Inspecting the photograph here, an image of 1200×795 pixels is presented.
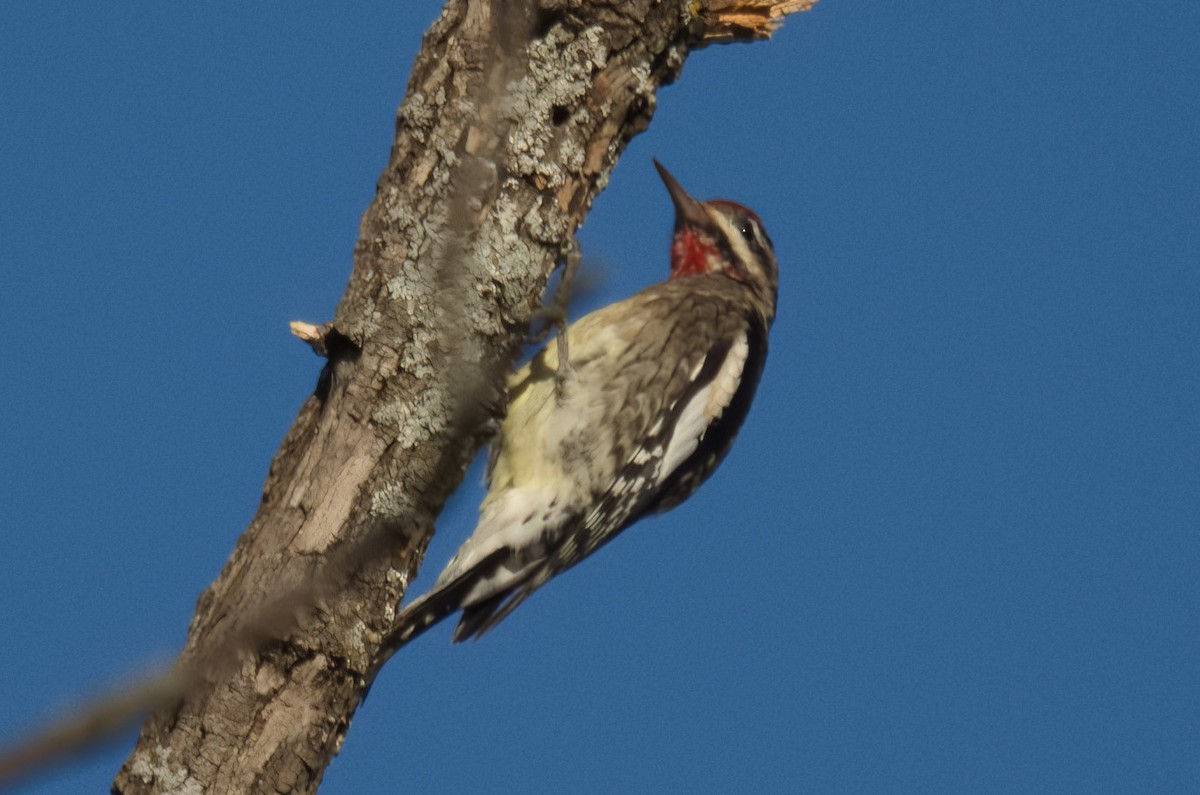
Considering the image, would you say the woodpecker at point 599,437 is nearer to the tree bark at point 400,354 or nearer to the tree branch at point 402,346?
the tree bark at point 400,354

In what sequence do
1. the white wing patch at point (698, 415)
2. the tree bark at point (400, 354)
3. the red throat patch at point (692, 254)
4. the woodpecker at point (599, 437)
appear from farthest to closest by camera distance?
the red throat patch at point (692, 254) < the white wing patch at point (698, 415) < the woodpecker at point (599, 437) < the tree bark at point (400, 354)

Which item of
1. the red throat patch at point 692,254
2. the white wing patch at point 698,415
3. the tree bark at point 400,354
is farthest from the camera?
the red throat patch at point 692,254

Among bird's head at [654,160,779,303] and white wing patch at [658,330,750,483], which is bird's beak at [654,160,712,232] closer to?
bird's head at [654,160,779,303]

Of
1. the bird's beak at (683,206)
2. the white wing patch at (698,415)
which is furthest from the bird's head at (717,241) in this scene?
the white wing patch at (698,415)

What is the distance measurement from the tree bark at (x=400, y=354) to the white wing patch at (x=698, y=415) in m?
0.93

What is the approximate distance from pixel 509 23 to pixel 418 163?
2260mm

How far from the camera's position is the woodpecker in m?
4.41

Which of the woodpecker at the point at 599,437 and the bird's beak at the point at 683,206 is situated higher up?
the bird's beak at the point at 683,206

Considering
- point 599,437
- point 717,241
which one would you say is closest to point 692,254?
point 717,241

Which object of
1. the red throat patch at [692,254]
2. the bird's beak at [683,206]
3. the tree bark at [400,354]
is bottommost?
the tree bark at [400,354]

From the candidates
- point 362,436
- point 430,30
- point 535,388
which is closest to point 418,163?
point 430,30

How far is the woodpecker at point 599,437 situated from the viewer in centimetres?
441

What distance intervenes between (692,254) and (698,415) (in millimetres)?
1056

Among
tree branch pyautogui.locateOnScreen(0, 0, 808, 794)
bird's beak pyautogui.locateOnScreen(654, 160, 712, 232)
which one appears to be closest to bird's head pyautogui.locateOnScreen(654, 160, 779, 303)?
bird's beak pyautogui.locateOnScreen(654, 160, 712, 232)
